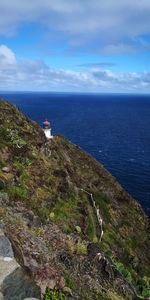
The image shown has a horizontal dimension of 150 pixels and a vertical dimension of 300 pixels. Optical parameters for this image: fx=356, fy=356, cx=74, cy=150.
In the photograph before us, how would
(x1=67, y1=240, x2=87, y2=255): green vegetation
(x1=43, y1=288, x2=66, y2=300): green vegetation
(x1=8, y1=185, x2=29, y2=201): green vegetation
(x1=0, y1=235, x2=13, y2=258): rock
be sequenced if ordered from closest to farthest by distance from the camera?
1. (x1=43, y1=288, x2=66, y2=300): green vegetation
2. (x1=0, y1=235, x2=13, y2=258): rock
3. (x1=67, y1=240, x2=87, y2=255): green vegetation
4. (x1=8, y1=185, x2=29, y2=201): green vegetation

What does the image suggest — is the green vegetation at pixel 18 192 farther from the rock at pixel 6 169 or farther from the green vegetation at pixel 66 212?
the green vegetation at pixel 66 212

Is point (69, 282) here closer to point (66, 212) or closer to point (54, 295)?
point (54, 295)

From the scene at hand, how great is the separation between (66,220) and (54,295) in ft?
66.1

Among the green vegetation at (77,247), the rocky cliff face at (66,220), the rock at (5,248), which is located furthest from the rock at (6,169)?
the rock at (5,248)

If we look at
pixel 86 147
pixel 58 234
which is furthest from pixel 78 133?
pixel 58 234

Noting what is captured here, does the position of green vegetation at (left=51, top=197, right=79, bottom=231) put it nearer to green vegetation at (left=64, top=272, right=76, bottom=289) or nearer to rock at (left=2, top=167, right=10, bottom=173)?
rock at (left=2, top=167, right=10, bottom=173)

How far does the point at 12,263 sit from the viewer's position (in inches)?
727

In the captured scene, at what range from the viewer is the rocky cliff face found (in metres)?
21.3

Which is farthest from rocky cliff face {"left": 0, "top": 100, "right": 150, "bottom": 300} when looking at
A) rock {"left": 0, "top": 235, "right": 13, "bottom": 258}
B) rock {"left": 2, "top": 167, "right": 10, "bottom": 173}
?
rock {"left": 0, "top": 235, "right": 13, "bottom": 258}

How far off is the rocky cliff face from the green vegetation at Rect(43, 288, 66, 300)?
0.05 meters

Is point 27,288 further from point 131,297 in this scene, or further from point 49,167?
point 49,167

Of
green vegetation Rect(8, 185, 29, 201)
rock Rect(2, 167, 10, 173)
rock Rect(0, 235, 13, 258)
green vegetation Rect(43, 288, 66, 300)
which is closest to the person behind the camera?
green vegetation Rect(43, 288, 66, 300)

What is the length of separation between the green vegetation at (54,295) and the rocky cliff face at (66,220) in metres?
0.05

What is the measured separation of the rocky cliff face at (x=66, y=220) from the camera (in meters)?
21.3
